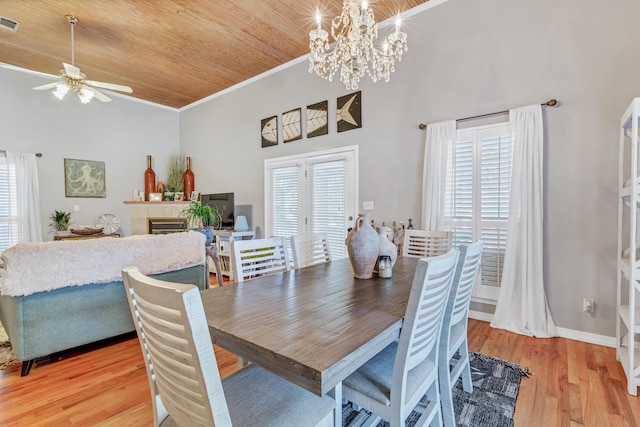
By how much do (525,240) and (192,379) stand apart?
9.77 feet

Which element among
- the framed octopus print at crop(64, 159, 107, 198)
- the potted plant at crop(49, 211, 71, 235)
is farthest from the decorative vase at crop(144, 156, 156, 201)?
the potted plant at crop(49, 211, 71, 235)

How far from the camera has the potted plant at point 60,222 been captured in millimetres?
5051

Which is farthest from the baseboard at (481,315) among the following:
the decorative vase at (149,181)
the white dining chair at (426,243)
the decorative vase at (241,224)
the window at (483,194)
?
the decorative vase at (149,181)

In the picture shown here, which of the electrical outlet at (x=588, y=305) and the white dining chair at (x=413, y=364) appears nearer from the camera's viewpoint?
the white dining chair at (x=413, y=364)

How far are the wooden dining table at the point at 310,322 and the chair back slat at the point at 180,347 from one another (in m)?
0.20

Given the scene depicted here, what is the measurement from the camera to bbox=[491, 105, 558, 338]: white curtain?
2.77 m

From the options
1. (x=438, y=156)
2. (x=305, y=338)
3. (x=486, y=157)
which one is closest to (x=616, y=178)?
(x=486, y=157)

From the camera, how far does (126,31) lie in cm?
378

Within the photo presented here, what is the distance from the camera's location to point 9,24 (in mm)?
3424

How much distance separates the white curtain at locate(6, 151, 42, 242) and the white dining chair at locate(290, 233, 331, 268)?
494 centimetres

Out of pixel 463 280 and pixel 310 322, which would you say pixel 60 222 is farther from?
pixel 463 280

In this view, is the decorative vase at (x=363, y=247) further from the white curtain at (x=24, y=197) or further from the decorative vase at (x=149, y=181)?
the decorative vase at (x=149, y=181)

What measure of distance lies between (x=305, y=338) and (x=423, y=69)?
3.41 metres

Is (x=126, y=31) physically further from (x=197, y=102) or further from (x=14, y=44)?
(x=197, y=102)
